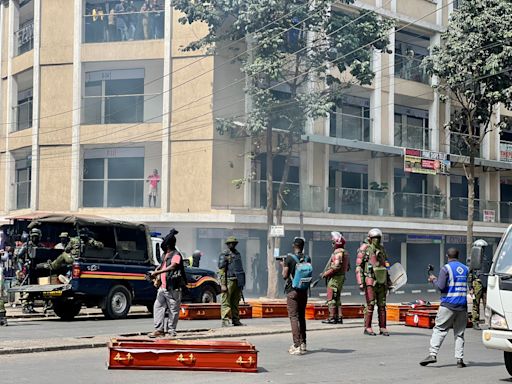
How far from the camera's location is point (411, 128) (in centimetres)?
4225


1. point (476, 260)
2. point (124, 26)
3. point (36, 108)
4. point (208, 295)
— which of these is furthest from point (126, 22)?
point (476, 260)

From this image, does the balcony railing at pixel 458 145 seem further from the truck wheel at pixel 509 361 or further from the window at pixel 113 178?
the truck wheel at pixel 509 361

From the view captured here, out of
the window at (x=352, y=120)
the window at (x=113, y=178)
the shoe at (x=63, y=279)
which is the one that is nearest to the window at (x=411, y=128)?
the window at (x=352, y=120)

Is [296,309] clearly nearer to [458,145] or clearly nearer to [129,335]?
[129,335]

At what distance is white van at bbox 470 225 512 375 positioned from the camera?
10.6m

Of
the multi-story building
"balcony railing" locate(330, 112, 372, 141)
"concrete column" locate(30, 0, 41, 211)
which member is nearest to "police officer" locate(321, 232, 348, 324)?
the multi-story building

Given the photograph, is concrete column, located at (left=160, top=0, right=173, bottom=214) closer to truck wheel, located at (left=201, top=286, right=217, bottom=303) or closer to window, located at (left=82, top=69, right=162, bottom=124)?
window, located at (left=82, top=69, right=162, bottom=124)

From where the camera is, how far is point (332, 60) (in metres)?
32.2

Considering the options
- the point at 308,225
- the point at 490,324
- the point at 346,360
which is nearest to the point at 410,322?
the point at 346,360

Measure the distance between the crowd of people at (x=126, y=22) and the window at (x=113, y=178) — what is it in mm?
4489

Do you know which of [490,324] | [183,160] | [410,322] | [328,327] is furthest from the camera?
[183,160]

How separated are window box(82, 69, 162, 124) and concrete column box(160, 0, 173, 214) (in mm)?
519

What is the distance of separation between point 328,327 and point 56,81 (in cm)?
2171

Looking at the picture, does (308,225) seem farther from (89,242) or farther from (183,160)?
(89,242)
